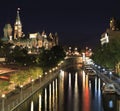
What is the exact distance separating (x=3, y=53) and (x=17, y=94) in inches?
4063

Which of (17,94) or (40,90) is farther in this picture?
(40,90)

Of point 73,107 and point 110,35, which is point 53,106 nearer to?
point 73,107

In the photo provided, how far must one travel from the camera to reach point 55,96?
50.9m

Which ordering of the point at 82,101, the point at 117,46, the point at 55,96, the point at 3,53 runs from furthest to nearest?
the point at 3,53 → the point at 117,46 → the point at 55,96 → the point at 82,101

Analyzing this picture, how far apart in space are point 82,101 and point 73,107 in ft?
17.1

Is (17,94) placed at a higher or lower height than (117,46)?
lower

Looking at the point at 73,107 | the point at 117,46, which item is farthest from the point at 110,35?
the point at 73,107

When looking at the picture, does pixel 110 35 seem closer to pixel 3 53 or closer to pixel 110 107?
pixel 3 53

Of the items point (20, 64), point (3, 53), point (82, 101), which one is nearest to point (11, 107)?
point (82, 101)

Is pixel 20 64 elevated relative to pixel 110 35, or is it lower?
lower

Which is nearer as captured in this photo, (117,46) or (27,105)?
(27,105)

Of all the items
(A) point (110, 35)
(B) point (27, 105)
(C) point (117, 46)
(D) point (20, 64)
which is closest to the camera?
(B) point (27, 105)

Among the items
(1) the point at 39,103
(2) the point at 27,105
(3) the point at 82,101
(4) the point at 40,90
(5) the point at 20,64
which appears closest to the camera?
Result: (2) the point at 27,105

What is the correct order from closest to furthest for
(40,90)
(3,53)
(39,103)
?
(39,103), (40,90), (3,53)
